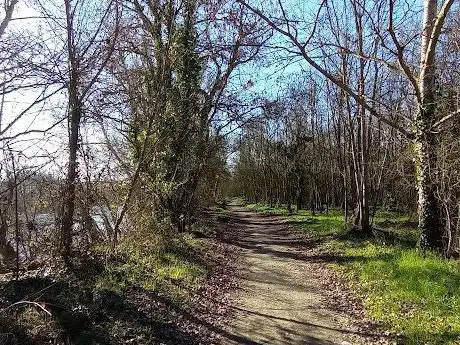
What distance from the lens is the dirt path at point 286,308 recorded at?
718 cm

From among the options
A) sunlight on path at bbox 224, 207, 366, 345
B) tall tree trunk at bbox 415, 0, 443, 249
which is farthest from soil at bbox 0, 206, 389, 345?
tall tree trunk at bbox 415, 0, 443, 249

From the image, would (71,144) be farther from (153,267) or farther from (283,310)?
(283,310)

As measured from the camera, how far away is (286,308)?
868cm

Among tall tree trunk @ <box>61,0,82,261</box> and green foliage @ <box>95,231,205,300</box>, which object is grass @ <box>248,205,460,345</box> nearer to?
green foliage @ <box>95,231,205,300</box>

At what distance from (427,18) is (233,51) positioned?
8.85m

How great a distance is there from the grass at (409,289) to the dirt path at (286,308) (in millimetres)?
671

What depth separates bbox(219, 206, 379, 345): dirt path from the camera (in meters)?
7.18

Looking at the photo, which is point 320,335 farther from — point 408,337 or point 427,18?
point 427,18

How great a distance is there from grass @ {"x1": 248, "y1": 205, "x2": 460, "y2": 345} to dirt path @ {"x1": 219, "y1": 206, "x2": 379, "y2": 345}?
671mm

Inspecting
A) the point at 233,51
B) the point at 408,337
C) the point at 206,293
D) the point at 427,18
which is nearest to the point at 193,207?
the point at 233,51

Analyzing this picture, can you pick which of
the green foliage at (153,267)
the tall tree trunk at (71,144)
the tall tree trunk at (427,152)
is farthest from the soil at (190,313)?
the tall tree trunk at (427,152)

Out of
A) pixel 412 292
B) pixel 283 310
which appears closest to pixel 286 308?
pixel 283 310

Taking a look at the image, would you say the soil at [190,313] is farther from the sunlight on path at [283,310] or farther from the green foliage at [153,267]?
the green foliage at [153,267]

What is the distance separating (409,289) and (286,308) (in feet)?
8.07
